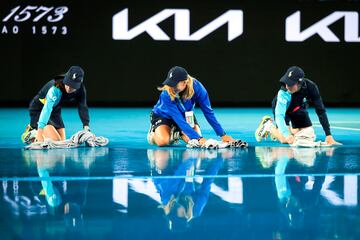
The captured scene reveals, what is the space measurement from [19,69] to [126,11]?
8.53 feet

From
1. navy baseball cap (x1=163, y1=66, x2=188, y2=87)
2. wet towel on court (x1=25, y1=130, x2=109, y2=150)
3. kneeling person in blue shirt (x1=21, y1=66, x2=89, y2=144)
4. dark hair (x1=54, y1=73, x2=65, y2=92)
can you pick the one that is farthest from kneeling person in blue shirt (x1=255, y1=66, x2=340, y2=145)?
dark hair (x1=54, y1=73, x2=65, y2=92)

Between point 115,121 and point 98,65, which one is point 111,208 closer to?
point 115,121

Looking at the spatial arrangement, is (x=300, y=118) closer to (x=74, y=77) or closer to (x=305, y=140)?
(x=305, y=140)

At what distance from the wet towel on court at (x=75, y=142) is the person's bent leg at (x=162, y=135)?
56 cm

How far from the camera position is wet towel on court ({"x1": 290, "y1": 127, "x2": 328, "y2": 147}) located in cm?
839

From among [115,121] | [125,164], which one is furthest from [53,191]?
[115,121]

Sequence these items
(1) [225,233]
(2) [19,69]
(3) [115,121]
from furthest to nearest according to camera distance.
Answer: (2) [19,69] → (3) [115,121] → (1) [225,233]

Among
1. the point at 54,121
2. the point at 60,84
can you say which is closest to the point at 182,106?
the point at 60,84

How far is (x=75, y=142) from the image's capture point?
8242mm

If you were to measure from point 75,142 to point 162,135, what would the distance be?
0.97 metres

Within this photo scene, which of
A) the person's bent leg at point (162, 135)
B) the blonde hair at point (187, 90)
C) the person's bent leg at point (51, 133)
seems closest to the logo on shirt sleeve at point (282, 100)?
the blonde hair at point (187, 90)

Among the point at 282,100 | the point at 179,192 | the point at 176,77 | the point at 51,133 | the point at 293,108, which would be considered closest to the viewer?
the point at 179,192

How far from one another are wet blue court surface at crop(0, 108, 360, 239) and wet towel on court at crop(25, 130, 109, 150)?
156 millimetres

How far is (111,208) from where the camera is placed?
458cm
